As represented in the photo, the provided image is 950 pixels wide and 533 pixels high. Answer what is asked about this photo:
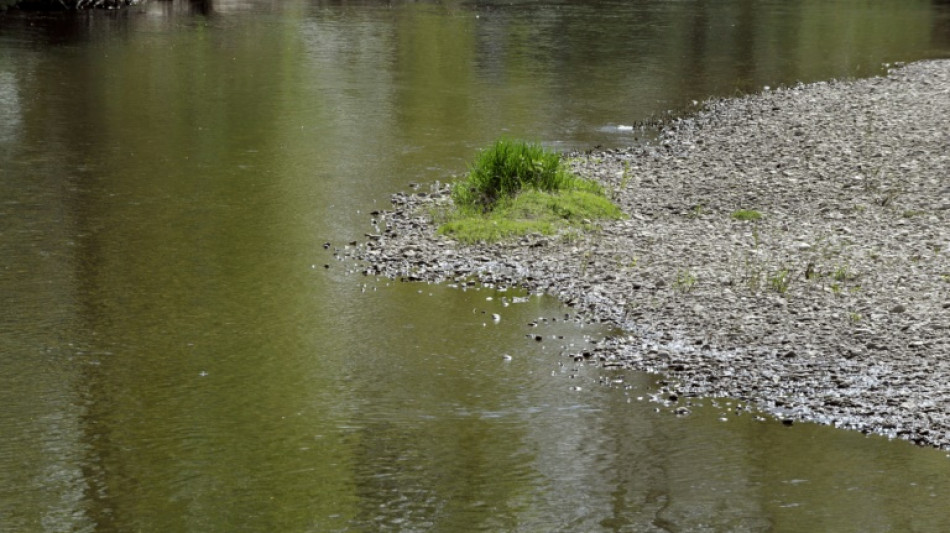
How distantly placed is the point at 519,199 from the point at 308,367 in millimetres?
7073

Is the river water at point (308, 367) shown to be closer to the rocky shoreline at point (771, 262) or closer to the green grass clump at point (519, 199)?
the rocky shoreline at point (771, 262)

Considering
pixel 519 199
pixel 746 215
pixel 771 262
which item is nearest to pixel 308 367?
pixel 771 262

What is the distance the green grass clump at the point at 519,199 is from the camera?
63.5 ft

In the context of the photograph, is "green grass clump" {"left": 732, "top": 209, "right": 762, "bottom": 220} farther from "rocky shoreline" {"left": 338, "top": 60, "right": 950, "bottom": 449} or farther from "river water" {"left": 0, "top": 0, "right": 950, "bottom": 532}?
"river water" {"left": 0, "top": 0, "right": 950, "bottom": 532}

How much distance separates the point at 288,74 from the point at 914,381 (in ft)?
82.7

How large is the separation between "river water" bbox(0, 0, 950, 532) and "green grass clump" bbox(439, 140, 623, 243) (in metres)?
1.69

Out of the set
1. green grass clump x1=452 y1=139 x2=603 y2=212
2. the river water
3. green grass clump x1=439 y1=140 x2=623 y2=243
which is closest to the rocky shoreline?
green grass clump x1=439 y1=140 x2=623 y2=243

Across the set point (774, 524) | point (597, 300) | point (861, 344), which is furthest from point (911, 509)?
point (597, 300)

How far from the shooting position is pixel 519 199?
799 inches

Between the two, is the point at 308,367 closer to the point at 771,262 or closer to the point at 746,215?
the point at 771,262

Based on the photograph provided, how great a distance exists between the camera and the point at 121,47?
40.2 m

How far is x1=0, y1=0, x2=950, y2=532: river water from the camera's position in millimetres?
10891

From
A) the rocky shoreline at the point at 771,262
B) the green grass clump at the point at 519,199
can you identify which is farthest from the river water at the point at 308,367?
the green grass clump at the point at 519,199

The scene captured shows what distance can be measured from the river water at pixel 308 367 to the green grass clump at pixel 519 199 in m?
1.69
